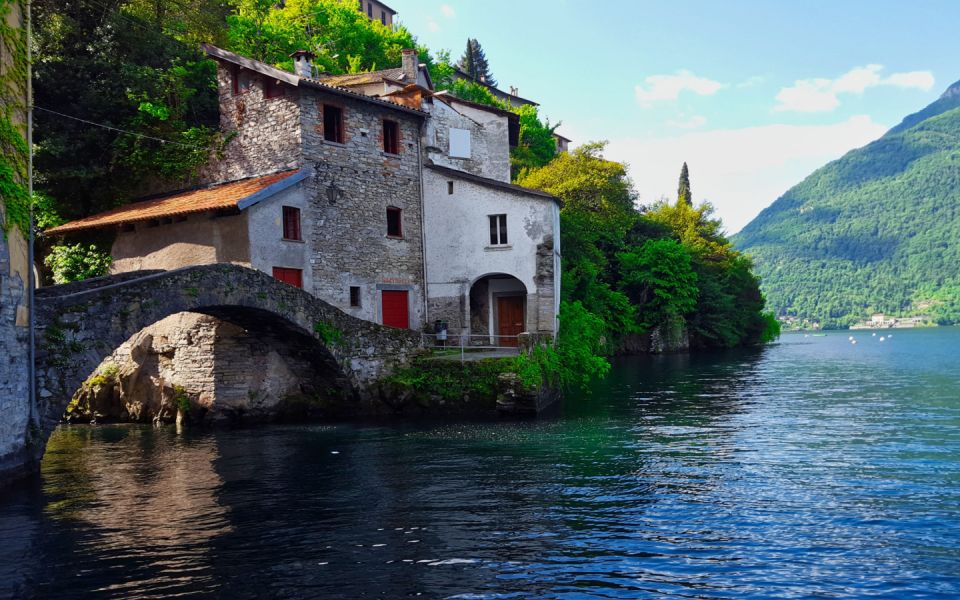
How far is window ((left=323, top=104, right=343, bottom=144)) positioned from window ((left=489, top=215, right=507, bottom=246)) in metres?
6.67

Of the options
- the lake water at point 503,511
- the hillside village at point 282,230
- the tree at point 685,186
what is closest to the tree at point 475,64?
the tree at point 685,186

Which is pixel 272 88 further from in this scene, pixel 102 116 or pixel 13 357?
pixel 13 357

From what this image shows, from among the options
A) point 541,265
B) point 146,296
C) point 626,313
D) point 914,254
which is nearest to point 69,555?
point 146,296

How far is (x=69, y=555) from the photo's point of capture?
9.90 m

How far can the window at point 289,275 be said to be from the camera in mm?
23756

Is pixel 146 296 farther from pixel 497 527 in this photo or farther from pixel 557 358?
pixel 557 358

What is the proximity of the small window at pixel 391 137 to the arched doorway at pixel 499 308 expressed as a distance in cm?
682

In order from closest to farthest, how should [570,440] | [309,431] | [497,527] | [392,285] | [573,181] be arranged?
[497,527] < [570,440] < [309,431] < [392,285] < [573,181]

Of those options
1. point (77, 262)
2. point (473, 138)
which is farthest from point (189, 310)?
point (473, 138)

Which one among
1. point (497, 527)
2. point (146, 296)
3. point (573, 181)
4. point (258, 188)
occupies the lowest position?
point (497, 527)

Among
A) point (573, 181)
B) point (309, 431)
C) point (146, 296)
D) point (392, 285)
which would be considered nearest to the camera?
point (146, 296)

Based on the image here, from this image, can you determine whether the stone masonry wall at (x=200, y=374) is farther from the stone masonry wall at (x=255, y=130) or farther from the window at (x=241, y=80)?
the window at (x=241, y=80)

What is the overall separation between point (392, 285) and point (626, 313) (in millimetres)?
27031

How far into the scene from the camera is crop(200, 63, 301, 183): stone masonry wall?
25.3m
